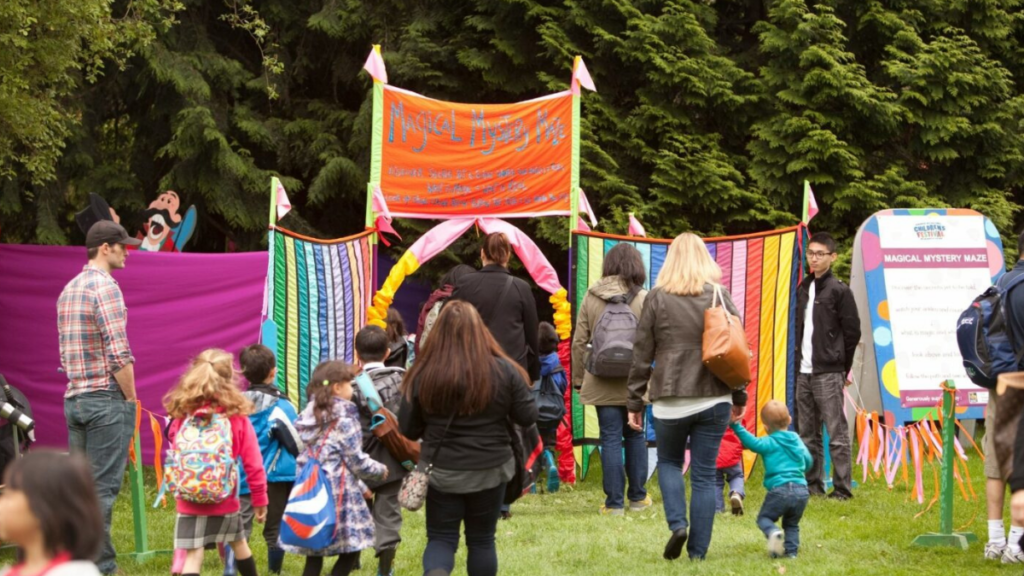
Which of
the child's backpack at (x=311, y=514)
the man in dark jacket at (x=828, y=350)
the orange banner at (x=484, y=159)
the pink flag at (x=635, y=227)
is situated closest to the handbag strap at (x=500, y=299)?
the child's backpack at (x=311, y=514)

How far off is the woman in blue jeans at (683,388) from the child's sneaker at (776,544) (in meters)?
0.36

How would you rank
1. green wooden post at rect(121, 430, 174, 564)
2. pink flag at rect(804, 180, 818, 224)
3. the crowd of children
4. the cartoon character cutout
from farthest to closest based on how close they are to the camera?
1. the cartoon character cutout
2. pink flag at rect(804, 180, 818, 224)
3. green wooden post at rect(121, 430, 174, 564)
4. the crowd of children

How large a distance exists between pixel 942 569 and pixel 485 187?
16.4ft

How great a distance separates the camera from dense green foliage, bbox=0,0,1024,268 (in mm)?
12203

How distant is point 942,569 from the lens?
6.00 meters

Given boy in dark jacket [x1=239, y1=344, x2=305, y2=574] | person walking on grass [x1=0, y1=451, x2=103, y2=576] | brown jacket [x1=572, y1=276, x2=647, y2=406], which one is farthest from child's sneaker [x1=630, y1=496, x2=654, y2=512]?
person walking on grass [x1=0, y1=451, x2=103, y2=576]

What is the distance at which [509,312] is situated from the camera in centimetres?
690

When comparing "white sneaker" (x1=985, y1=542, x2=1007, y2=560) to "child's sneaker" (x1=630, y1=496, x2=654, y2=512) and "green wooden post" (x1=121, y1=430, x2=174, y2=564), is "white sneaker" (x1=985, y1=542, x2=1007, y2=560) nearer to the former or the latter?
"child's sneaker" (x1=630, y1=496, x2=654, y2=512)

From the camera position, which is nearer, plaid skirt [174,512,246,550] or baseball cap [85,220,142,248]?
plaid skirt [174,512,246,550]

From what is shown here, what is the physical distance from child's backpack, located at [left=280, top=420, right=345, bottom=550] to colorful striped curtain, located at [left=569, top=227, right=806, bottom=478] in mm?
4432

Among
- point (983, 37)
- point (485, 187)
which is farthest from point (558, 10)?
point (983, 37)

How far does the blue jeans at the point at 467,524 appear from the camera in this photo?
479cm

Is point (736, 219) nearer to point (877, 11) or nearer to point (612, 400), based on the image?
point (877, 11)

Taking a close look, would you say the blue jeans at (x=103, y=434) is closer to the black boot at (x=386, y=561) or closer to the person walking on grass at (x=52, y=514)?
the black boot at (x=386, y=561)
